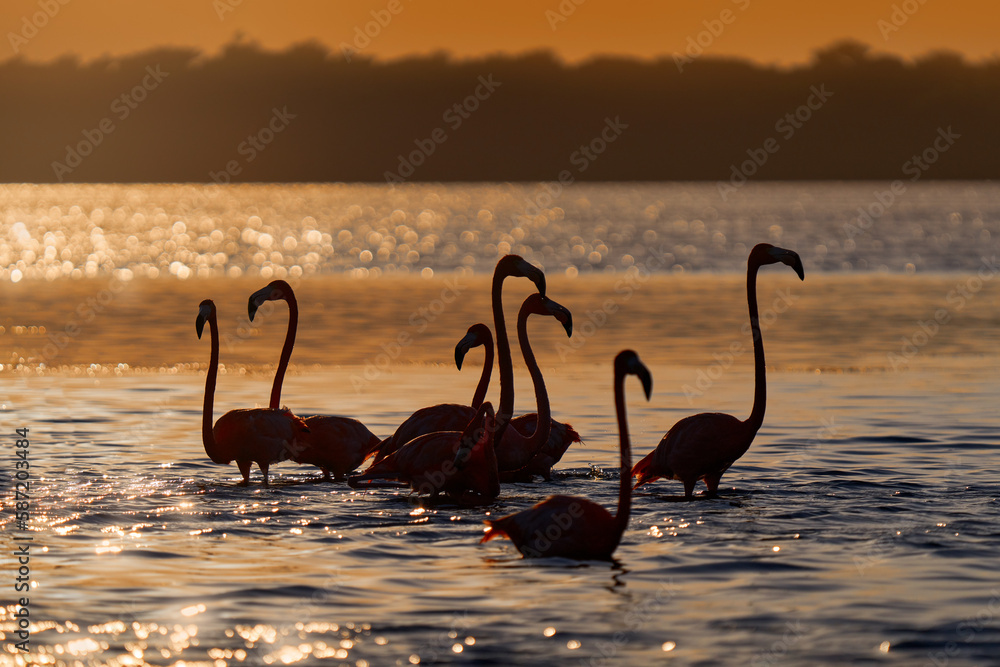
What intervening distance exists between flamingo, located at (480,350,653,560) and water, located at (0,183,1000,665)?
0.12 m

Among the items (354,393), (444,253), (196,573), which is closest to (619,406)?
(196,573)

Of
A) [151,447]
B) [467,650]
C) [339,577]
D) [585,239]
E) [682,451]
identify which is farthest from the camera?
[585,239]

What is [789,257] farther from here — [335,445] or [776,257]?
[335,445]

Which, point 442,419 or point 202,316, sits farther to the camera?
point 442,419

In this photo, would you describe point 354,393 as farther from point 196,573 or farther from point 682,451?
point 196,573

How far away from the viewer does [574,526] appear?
324 inches

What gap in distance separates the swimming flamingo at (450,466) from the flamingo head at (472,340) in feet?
1.54

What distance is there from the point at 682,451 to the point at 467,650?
13.5ft

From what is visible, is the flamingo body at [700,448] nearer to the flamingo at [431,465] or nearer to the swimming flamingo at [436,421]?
the flamingo at [431,465]

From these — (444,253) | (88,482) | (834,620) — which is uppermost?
(444,253)

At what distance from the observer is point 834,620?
7090 mm

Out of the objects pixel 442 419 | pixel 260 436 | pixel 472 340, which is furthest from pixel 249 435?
pixel 472 340

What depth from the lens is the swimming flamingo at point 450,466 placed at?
989 cm

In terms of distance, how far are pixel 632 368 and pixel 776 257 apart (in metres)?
3.07
